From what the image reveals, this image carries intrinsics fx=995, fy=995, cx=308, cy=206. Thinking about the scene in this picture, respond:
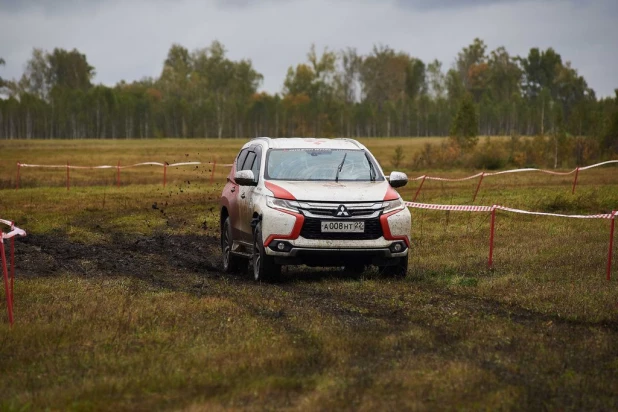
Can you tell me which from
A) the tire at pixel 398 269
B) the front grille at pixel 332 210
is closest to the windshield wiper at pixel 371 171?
the front grille at pixel 332 210

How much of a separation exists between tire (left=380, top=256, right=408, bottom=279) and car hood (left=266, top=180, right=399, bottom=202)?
84 centimetres

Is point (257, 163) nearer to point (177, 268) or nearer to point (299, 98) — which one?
point (177, 268)

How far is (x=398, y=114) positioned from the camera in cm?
15738

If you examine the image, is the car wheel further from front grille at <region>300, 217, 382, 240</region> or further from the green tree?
the green tree

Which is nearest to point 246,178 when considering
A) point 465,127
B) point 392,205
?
point 392,205

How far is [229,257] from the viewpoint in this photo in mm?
14789

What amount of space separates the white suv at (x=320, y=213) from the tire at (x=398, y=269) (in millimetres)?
13

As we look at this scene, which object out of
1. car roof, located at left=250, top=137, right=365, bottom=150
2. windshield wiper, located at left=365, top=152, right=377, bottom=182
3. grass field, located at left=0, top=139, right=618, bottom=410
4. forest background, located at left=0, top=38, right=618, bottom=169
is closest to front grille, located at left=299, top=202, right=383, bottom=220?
grass field, located at left=0, top=139, right=618, bottom=410

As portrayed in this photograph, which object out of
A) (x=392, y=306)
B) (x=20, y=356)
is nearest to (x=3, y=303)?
(x=20, y=356)

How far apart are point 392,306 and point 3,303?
13.9 feet

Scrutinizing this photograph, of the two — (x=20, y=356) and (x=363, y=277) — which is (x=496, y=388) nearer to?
(x=20, y=356)

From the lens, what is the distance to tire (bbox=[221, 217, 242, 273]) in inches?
579

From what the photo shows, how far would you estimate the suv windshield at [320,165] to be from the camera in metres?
13.5

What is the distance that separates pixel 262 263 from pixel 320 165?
5.72ft
